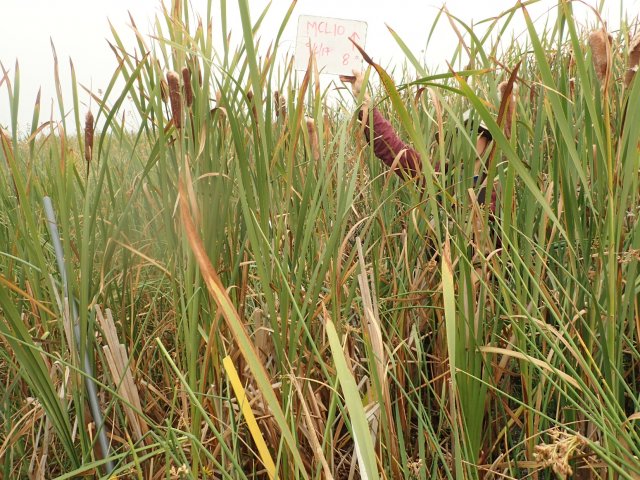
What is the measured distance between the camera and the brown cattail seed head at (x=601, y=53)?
2.01 ft

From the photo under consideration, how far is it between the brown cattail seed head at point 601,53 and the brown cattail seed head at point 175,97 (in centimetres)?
43

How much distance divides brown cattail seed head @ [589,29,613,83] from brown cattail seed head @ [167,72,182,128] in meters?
0.43

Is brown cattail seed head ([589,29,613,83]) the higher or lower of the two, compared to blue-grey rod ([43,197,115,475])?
higher

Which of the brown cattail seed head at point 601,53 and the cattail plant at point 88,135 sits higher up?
the brown cattail seed head at point 601,53

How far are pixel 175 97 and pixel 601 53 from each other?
0.46 m

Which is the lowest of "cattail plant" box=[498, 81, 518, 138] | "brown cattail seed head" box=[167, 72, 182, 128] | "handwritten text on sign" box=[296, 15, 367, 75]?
"cattail plant" box=[498, 81, 518, 138]

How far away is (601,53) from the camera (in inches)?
24.8

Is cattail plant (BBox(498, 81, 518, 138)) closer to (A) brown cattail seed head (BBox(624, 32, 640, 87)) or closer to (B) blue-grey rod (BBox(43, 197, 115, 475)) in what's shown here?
(A) brown cattail seed head (BBox(624, 32, 640, 87))

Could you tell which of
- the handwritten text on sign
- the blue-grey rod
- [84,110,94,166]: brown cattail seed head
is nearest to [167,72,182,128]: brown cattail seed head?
[84,110,94,166]: brown cattail seed head

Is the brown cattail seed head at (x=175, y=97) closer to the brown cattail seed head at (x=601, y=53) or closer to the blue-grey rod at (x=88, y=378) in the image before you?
the blue-grey rod at (x=88, y=378)

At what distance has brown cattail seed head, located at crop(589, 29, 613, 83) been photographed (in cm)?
61

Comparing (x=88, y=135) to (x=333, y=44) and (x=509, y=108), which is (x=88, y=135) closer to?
(x=509, y=108)

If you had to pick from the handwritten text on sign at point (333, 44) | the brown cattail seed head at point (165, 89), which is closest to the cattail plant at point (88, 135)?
the brown cattail seed head at point (165, 89)

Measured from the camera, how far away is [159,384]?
3.55 ft
